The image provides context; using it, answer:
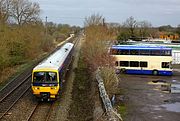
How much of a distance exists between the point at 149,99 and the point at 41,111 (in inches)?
354

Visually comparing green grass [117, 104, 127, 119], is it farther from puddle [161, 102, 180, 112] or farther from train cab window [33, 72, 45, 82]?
train cab window [33, 72, 45, 82]

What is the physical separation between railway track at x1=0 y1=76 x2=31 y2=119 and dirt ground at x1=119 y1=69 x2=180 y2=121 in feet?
22.0

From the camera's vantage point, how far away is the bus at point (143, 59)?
39250 mm

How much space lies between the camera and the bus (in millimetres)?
39250

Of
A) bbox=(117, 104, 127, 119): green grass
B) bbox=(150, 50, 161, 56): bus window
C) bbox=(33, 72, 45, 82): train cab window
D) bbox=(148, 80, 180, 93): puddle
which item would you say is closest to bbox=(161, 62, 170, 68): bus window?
bbox=(150, 50, 161, 56): bus window

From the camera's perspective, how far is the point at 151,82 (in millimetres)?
33812

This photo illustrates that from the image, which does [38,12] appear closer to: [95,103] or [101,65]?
[101,65]

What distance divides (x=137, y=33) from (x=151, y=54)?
50612 millimetres

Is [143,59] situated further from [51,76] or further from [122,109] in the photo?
[51,76]

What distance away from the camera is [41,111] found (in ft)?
62.4

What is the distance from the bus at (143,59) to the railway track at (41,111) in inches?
765

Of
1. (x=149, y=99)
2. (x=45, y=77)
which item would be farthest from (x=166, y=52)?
(x=45, y=77)

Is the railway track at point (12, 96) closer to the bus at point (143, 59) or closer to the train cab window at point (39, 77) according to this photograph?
the train cab window at point (39, 77)

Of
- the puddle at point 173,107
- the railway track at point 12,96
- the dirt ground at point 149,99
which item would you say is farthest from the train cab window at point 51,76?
the puddle at point 173,107
